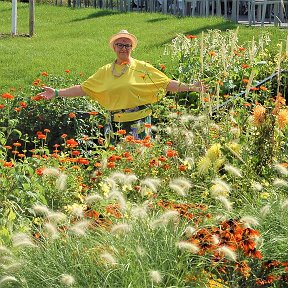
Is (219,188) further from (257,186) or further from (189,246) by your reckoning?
(189,246)

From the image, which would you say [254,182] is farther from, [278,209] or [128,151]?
[128,151]

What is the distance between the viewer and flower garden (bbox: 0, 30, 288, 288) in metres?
4.02

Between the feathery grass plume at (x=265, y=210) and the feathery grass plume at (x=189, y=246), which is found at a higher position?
the feathery grass plume at (x=265, y=210)

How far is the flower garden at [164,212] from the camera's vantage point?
4.02 metres

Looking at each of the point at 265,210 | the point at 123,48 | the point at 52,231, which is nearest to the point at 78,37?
the point at 123,48

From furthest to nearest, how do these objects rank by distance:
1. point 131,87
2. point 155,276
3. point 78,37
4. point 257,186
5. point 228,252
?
point 78,37 < point 131,87 < point 257,186 < point 228,252 < point 155,276

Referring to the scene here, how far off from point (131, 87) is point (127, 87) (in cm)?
3

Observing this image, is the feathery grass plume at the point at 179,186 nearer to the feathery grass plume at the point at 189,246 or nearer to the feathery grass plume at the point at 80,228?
the feathery grass plume at the point at 80,228

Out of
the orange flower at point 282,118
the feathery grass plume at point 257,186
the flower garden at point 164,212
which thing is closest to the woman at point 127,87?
the flower garden at point 164,212

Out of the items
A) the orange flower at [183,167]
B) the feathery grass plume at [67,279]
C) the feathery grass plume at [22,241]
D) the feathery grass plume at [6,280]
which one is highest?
the orange flower at [183,167]

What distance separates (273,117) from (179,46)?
4.64 meters

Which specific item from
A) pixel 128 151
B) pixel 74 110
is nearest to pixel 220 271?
pixel 128 151

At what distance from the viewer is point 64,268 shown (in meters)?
4.00

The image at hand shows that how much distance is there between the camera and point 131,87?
7246 millimetres
